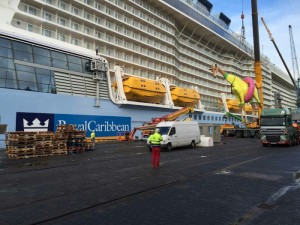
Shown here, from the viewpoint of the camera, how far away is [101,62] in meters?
35.7

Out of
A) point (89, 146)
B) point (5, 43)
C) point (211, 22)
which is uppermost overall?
point (211, 22)

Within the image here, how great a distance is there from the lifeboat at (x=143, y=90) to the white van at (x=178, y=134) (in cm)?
1541

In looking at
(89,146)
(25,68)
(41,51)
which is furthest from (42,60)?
(89,146)

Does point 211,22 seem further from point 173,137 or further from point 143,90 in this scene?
point 173,137

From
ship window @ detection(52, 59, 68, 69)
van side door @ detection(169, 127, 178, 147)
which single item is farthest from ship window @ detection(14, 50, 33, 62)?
van side door @ detection(169, 127, 178, 147)

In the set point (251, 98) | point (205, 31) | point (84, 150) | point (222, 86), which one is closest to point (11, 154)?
point (84, 150)

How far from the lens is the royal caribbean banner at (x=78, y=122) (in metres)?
26.7

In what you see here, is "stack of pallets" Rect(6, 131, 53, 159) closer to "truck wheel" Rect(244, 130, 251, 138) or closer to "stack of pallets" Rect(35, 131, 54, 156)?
"stack of pallets" Rect(35, 131, 54, 156)

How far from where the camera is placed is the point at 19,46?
27.6 metres

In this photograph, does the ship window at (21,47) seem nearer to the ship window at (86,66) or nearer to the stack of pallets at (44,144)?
the ship window at (86,66)

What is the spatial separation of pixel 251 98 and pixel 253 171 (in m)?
40.8

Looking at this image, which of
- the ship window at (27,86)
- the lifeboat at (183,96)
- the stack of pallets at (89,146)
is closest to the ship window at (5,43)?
the ship window at (27,86)

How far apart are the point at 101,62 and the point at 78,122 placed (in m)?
8.17

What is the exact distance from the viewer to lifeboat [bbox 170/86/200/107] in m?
49.3
